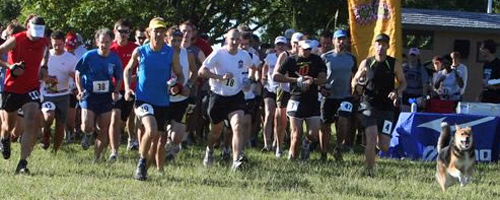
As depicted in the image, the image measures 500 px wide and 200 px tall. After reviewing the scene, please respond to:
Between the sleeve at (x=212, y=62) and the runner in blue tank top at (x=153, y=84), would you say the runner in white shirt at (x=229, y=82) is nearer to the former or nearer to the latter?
the sleeve at (x=212, y=62)

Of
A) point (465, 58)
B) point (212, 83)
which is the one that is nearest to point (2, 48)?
point (212, 83)

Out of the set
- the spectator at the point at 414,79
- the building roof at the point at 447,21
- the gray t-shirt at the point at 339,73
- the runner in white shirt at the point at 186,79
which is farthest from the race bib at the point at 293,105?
the building roof at the point at 447,21

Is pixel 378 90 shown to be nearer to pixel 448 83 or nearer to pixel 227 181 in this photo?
pixel 227 181

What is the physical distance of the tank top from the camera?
11.2 meters

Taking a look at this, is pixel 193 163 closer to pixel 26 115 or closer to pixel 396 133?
pixel 26 115

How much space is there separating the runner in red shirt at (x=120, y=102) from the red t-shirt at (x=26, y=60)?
1469 mm

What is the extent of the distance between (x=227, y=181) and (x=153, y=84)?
1349mm

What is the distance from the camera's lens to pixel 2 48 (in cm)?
1029

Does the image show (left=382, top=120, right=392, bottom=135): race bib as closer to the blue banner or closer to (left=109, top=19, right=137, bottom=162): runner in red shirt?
the blue banner

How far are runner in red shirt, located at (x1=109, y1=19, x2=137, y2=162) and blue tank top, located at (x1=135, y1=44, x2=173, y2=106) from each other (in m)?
1.76

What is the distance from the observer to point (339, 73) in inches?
522

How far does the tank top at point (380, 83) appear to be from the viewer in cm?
1122

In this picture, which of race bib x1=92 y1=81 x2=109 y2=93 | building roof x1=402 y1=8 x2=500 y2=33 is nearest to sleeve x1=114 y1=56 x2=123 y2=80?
race bib x1=92 y1=81 x2=109 y2=93

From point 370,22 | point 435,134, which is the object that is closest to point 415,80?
point 370,22
